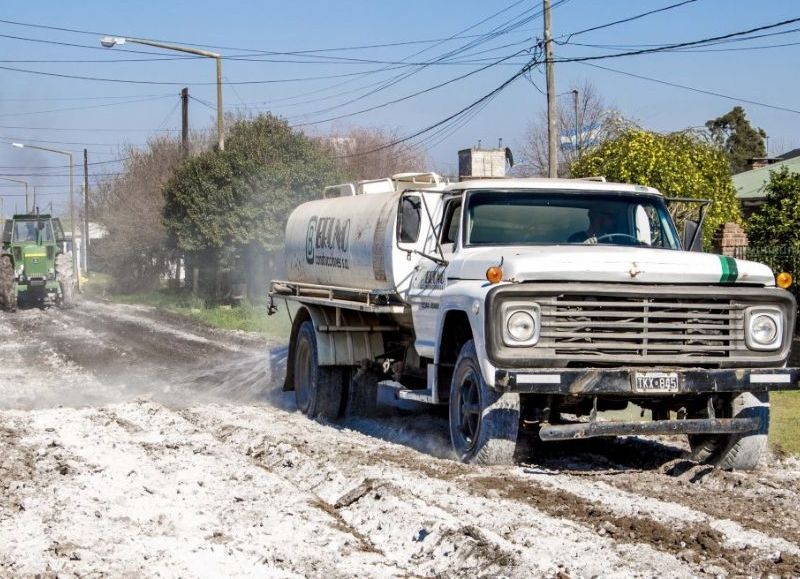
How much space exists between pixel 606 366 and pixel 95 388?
9340 millimetres

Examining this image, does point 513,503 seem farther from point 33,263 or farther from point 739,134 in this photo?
point 739,134

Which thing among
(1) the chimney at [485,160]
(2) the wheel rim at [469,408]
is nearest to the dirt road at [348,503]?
(2) the wheel rim at [469,408]

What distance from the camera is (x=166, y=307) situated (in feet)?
129

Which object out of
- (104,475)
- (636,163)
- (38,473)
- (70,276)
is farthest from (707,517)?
(70,276)

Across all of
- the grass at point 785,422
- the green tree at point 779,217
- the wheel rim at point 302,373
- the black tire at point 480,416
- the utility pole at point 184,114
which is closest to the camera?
the black tire at point 480,416

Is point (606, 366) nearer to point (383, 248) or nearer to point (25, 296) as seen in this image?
point (383, 248)

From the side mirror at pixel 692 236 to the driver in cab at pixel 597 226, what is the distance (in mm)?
703

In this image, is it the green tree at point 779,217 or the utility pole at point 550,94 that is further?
the utility pole at point 550,94

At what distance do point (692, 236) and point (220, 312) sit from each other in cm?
2372

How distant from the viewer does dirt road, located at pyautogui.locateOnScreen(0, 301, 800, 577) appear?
6.62 metres

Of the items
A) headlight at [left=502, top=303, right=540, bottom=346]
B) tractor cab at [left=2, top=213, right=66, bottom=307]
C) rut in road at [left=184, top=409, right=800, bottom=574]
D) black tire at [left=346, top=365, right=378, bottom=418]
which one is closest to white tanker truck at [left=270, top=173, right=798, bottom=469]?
headlight at [left=502, top=303, right=540, bottom=346]

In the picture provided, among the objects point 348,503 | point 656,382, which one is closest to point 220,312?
point 656,382

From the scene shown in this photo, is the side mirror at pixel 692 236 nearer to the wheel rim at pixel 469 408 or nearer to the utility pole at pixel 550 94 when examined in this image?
the wheel rim at pixel 469 408

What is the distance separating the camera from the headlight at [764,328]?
923cm
